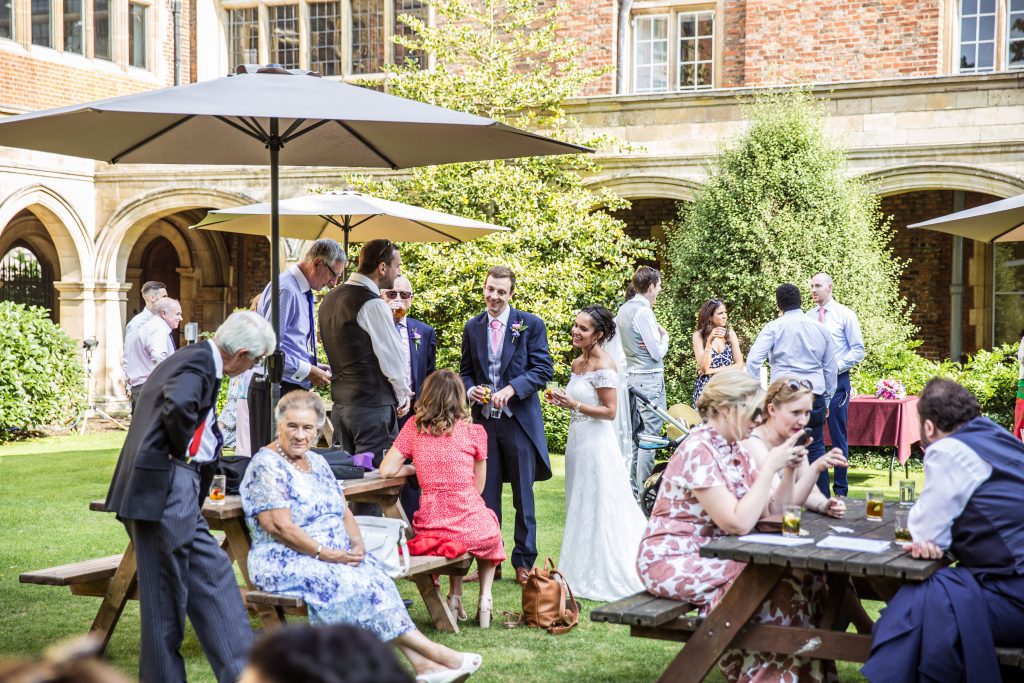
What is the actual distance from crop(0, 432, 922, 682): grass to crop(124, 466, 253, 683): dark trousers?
695mm

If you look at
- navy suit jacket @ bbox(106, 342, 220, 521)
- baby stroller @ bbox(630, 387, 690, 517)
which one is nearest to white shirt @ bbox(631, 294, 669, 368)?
baby stroller @ bbox(630, 387, 690, 517)

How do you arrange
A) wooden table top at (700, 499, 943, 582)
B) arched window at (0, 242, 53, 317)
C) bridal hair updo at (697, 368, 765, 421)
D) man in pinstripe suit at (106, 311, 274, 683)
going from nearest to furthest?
1. wooden table top at (700, 499, 943, 582)
2. man in pinstripe suit at (106, 311, 274, 683)
3. bridal hair updo at (697, 368, 765, 421)
4. arched window at (0, 242, 53, 317)

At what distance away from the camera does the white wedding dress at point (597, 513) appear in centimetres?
623

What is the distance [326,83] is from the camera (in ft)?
15.8

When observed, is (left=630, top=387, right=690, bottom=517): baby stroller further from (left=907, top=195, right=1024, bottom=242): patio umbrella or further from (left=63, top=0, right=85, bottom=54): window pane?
(left=63, top=0, right=85, bottom=54): window pane

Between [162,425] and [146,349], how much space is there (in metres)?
6.31

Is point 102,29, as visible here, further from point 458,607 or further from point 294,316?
point 458,607

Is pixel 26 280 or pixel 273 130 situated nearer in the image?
pixel 273 130

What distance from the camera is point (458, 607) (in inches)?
225

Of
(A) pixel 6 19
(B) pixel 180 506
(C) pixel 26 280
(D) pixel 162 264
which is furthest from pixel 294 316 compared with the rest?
(D) pixel 162 264

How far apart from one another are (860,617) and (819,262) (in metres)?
8.03

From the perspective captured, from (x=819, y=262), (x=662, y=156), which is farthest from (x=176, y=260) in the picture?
(x=819, y=262)

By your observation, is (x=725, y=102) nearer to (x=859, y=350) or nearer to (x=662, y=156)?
(x=662, y=156)

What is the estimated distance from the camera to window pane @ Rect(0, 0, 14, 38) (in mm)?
16516
